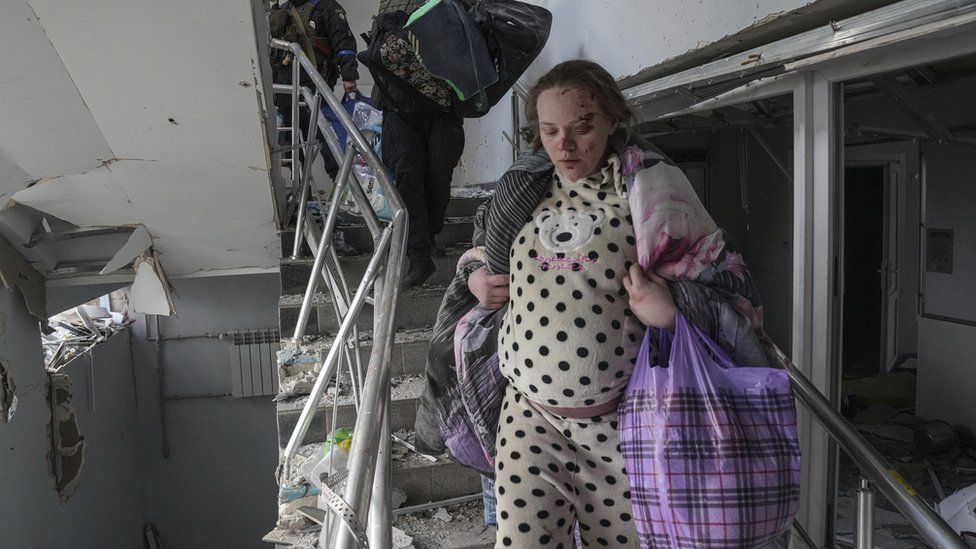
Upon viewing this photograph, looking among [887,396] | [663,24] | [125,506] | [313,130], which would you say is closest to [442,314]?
[663,24]

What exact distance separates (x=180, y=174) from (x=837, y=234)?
2433mm

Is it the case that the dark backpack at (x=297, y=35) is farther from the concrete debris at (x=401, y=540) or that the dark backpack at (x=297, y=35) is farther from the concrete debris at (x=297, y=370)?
the concrete debris at (x=401, y=540)

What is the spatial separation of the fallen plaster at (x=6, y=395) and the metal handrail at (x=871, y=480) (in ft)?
12.6

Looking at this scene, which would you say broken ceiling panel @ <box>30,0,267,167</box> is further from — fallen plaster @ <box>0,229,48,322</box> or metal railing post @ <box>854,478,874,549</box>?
metal railing post @ <box>854,478,874,549</box>

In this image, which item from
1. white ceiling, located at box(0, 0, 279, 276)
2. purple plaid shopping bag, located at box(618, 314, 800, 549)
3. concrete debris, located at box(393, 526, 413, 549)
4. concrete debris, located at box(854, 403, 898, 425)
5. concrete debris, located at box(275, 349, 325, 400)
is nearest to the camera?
purple plaid shopping bag, located at box(618, 314, 800, 549)

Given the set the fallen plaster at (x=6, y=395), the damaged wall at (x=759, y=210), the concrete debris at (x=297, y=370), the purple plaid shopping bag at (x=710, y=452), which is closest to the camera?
the purple plaid shopping bag at (x=710, y=452)

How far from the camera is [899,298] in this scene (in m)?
4.89

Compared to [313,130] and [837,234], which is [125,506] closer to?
[313,130]

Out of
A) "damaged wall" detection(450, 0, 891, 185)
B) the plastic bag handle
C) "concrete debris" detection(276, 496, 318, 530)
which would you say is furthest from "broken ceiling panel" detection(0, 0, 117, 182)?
the plastic bag handle

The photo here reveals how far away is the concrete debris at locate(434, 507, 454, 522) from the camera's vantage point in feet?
6.98

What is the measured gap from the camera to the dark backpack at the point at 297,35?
11.2 feet

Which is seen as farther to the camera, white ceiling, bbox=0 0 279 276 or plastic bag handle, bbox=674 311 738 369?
white ceiling, bbox=0 0 279 276

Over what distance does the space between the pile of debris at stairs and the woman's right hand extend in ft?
2.17

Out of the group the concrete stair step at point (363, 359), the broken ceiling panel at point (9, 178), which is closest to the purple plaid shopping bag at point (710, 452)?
the concrete stair step at point (363, 359)
